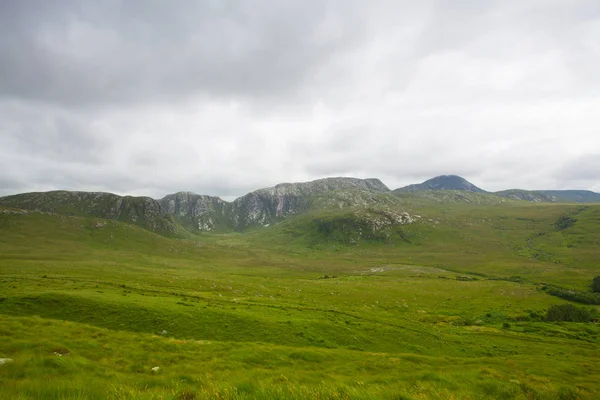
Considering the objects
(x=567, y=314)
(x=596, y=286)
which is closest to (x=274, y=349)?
(x=567, y=314)

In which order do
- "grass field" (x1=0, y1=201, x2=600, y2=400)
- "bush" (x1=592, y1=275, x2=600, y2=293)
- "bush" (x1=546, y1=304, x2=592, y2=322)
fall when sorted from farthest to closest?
"bush" (x1=592, y1=275, x2=600, y2=293)
"bush" (x1=546, y1=304, x2=592, y2=322)
"grass field" (x1=0, y1=201, x2=600, y2=400)

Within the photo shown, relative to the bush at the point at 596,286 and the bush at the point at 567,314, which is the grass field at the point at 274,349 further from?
the bush at the point at 596,286

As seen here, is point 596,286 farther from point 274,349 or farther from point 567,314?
point 274,349

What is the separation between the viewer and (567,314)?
5394 cm

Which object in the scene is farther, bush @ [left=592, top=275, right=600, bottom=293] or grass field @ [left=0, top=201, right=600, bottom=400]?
bush @ [left=592, top=275, right=600, bottom=293]

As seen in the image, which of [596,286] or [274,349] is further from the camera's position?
[596,286]

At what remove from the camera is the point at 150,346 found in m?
21.0

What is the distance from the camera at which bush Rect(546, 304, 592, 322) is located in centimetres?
5300

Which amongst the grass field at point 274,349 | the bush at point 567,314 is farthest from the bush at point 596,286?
the bush at point 567,314

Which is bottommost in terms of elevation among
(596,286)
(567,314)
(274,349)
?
(596,286)

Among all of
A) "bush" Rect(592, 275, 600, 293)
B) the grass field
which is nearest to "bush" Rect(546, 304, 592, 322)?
the grass field

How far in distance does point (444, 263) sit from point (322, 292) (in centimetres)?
12832

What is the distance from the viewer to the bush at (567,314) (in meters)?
53.0

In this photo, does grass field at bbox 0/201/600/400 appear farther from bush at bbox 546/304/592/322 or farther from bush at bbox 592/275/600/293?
bush at bbox 592/275/600/293
